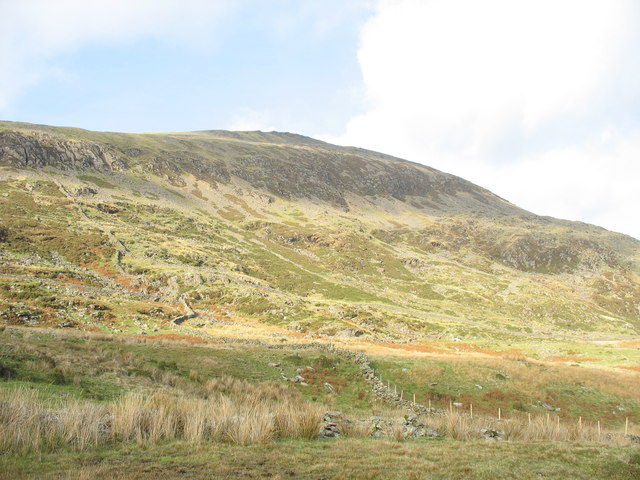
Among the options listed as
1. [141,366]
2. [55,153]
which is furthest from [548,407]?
[55,153]

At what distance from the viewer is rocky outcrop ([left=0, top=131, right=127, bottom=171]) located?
141 m

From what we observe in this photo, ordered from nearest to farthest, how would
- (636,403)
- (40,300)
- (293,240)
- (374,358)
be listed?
(636,403) → (374,358) → (40,300) → (293,240)

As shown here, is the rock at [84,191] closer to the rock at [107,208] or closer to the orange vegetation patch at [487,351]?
the rock at [107,208]

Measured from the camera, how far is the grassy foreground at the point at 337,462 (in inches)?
313

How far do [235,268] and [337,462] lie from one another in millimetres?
93557

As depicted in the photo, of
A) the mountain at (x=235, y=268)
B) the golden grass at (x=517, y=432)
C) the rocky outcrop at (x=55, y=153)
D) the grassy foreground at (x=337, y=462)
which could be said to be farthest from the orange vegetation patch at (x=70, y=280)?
the rocky outcrop at (x=55, y=153)

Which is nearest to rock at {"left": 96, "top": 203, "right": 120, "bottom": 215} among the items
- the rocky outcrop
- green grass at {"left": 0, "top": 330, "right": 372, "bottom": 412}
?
the rocky outcrop

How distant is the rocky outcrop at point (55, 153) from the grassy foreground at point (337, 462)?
171781 millimetres

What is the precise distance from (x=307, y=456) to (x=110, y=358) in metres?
17.0

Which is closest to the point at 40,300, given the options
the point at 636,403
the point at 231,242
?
the point at 636,403

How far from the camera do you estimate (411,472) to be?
30.0ft

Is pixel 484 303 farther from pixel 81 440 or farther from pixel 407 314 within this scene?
pixel 81 440

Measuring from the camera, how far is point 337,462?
970 cm

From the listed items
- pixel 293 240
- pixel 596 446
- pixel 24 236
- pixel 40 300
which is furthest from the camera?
pixel 293 240
